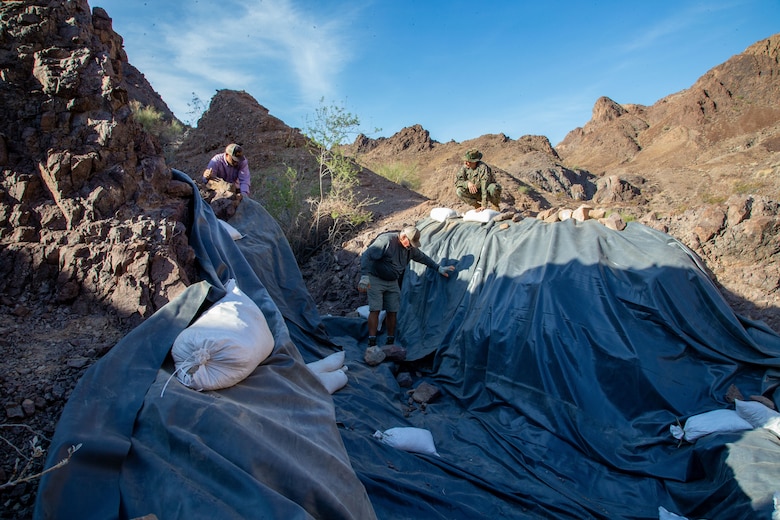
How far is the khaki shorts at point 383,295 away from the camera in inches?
217

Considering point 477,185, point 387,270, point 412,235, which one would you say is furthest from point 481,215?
point 477,185

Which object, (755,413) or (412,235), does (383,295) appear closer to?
(412,235)

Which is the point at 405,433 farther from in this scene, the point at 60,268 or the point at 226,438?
the point at 60,268

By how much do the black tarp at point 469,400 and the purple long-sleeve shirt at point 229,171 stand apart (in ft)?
3.72

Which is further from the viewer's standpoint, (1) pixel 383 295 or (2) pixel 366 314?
(2) pixel 366 314

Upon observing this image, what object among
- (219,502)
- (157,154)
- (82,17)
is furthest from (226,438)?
(82,17)

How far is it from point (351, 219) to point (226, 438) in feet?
22.2

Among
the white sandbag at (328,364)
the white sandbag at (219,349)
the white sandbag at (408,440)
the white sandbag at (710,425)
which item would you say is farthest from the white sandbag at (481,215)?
the white sandbag at (219,349)

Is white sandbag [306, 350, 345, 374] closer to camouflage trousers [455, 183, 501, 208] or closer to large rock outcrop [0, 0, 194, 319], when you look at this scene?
large rock outcrop [0, 0, 194, 319]

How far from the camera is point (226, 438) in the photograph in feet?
6.32

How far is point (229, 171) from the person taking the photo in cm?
639

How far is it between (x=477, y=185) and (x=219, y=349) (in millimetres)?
6287

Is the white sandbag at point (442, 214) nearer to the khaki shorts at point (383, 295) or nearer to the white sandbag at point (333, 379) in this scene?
the khaki shorts at point (383, 295)

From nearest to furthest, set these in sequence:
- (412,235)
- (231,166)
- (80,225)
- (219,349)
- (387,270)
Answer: (219,349), (80,225), (387,270), (412,235), (231,166)
